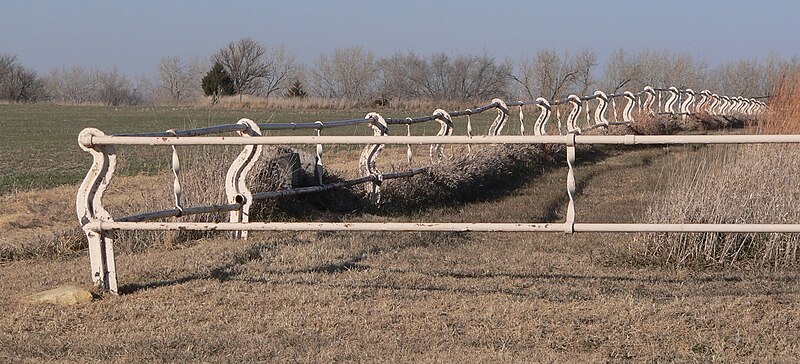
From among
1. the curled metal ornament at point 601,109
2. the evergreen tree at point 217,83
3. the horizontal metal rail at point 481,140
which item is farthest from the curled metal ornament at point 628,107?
the evergreen tree at point 217,83

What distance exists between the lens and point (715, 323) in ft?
18.2

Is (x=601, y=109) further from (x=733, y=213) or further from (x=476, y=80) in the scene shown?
(x=476, y=80)

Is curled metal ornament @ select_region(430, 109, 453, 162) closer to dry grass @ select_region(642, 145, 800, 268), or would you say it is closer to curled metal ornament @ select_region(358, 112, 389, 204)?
curled metal ornament @ select_region(358, 112, 389, 204)

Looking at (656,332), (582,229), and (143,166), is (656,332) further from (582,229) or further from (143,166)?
(143,166)

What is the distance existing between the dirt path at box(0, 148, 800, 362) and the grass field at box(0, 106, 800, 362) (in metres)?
0.01

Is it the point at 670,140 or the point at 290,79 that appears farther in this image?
the point at 290,79

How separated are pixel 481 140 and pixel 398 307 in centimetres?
108

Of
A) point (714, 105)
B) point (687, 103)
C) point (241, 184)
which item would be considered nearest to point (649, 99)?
point (687, 103)

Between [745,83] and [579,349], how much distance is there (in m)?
75.1

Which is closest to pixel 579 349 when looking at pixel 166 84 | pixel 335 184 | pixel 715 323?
pixel 715 323

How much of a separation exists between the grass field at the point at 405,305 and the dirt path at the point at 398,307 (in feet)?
0.04

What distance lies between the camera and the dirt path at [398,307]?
16.8 ft

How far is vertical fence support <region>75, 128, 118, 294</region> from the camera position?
627 cm

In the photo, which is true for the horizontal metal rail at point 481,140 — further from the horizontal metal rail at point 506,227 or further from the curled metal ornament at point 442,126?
the curled metal ornament at point 442,126
